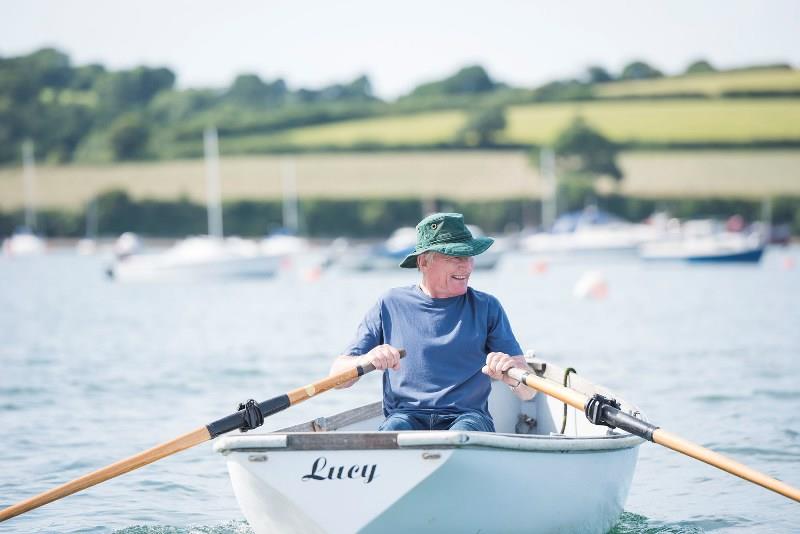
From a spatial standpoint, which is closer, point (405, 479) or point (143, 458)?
point (405, 479)

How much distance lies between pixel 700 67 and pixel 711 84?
5030mm

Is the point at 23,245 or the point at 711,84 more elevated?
the point at 711,84

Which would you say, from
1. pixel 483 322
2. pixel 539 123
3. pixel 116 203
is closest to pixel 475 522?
pixel 483 322

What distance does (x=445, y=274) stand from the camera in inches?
270

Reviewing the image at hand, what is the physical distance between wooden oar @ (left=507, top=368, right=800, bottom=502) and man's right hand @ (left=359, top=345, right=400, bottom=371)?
2.04ft

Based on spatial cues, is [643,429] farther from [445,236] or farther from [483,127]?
[483,127]

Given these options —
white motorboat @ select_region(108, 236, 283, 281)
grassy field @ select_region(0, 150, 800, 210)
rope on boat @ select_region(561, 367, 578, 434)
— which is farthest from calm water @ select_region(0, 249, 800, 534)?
grassy field @ select_region(0, 150, 800, 210)

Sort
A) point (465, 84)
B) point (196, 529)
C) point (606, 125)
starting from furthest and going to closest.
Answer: point (465, 84) < point (606, 125) < point (196, 529)

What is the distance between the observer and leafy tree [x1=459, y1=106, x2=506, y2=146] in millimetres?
76375

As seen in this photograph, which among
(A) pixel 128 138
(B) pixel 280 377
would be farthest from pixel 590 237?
(A) pixel 128 138

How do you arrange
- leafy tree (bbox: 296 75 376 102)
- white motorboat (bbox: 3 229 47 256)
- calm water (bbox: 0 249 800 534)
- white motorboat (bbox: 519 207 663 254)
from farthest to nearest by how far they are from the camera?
leafy tree (bbox: 296 75 376 102) < white motorboat (bbox: 3 229 47 256) < white motorboat (bbox: 519 207 663 254) < calm water (bbox: 0 249 800 534)

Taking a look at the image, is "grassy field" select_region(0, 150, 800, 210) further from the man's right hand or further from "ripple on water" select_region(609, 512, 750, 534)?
the man's right hand

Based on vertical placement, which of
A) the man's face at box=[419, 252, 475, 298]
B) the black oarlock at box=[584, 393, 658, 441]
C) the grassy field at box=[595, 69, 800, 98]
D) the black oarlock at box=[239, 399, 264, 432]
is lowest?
the black oarlock at box=[584, 393, 658, 441]

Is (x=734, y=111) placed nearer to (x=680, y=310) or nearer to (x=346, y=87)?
(x=346, y=87)
